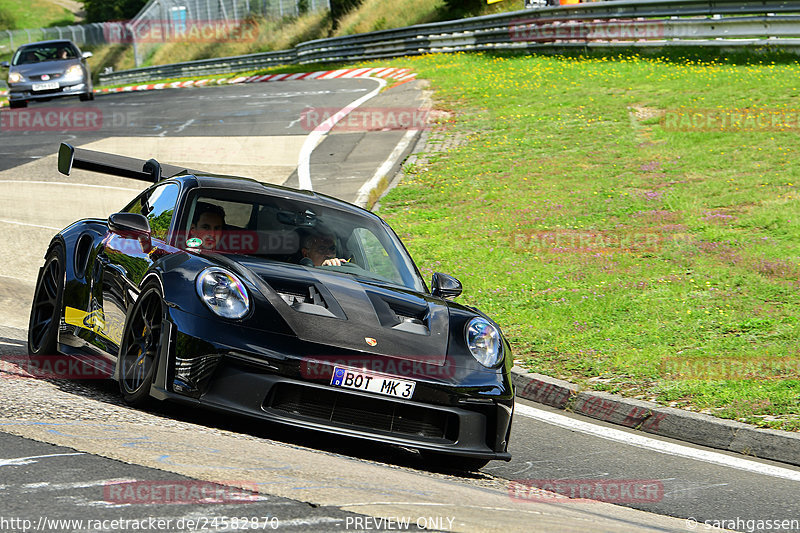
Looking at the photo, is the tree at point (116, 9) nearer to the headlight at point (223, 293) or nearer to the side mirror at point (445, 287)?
the side mirror at point (445, 287)

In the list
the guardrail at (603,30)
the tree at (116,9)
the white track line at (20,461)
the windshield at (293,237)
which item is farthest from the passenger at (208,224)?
the tree at (116,9)

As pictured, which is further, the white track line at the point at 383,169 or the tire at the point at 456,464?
the white track line at the point at 383,169

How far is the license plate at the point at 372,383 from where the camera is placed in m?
5.02

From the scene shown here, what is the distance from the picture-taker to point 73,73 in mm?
26656

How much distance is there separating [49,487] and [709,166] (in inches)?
529

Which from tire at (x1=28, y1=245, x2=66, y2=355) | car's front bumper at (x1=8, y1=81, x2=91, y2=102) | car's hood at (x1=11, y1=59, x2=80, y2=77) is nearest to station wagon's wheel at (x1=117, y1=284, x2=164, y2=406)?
tire at (x1=28, y1=245, x2=66, y2=355)

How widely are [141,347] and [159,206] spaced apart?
1.49 meters

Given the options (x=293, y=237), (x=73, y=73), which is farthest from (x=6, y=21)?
(x=293, y=237)

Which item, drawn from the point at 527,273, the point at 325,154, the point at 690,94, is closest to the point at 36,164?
the point at 325,154

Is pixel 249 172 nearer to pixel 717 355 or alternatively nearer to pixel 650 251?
pixel 650 251

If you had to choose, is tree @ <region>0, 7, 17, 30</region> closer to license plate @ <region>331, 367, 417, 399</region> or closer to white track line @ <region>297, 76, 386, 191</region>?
white track line @ <region>297, 76, 386, 191</region>

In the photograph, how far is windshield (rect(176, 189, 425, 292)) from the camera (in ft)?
20.3

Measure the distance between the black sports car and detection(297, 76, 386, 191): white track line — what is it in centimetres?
847

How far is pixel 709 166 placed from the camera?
50.9ft
